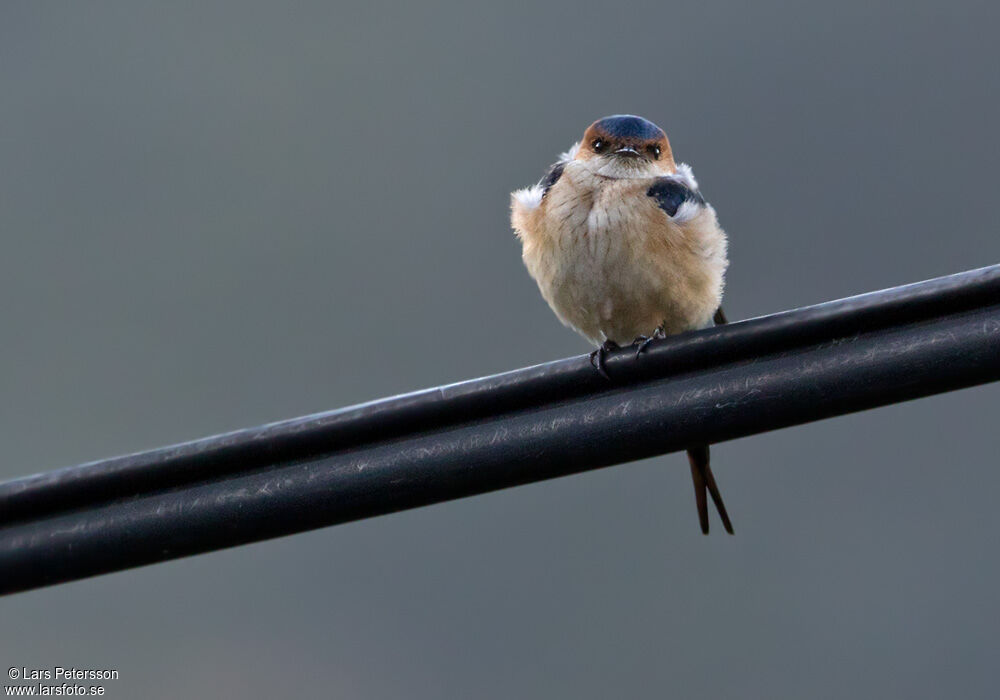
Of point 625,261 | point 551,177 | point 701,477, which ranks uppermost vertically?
point 551,177

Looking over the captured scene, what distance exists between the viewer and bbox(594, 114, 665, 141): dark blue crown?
2.55 meters

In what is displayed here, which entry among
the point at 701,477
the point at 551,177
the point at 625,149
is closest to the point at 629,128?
the point at 625,149

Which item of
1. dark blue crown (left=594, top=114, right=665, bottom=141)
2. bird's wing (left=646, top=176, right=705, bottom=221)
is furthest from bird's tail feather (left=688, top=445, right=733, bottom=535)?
dark blue crown (left=594, top=114, right=665, bottom=141)

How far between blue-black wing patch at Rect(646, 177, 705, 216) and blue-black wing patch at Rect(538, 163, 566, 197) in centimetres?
22

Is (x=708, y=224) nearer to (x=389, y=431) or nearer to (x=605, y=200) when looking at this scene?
(x=605, y=200)

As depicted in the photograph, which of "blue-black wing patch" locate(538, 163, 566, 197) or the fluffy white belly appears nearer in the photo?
the fluffy white belly

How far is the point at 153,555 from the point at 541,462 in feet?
1.47

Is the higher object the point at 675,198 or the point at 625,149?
the point at 625,149

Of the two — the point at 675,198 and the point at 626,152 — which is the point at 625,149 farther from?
the point at 675,198

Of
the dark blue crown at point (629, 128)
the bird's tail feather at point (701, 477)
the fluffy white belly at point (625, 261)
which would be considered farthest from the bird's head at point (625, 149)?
the bird's tail feather at point (701, 477)

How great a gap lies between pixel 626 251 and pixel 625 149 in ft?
1.07

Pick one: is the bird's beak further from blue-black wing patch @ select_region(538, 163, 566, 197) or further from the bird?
blue-black wing patch @ select_region(538, 163, 566, 197)

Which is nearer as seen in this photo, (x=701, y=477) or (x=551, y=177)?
(x=701, y=477)

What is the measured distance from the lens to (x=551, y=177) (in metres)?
2.53
